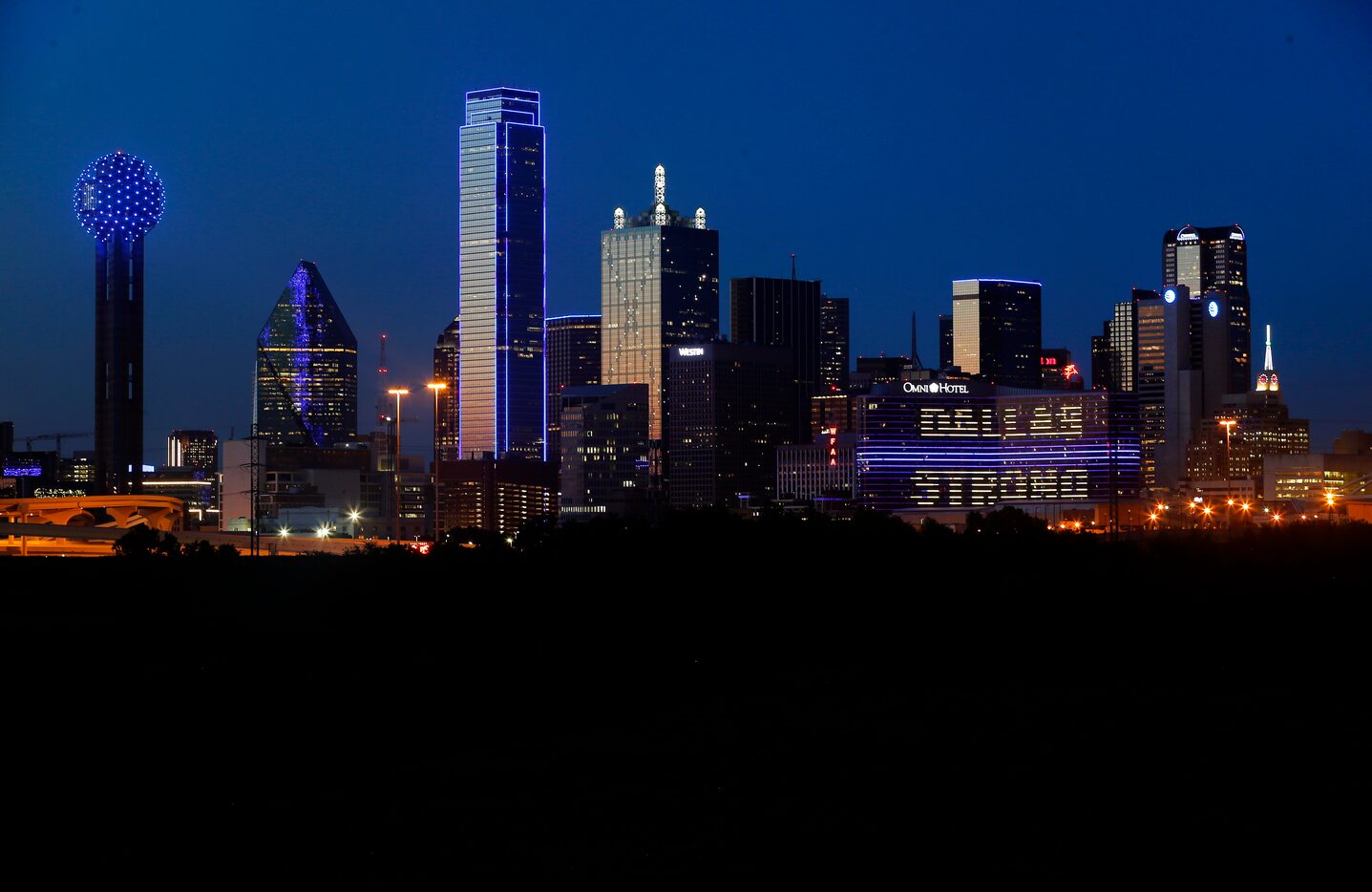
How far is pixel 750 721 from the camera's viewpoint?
50.8 m

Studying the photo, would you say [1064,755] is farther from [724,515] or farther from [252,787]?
[724,515]

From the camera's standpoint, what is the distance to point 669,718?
51.6 m

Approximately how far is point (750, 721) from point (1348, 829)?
2047 cm

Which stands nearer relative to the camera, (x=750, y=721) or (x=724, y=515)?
(x=750, y=721)

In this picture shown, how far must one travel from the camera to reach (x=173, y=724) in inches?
1885

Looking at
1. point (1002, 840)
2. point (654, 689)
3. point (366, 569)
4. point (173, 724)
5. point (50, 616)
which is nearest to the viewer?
point (1002, 840)

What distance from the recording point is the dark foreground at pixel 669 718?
32.9 metres

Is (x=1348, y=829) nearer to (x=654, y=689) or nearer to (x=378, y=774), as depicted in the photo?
(x=378, y=774)

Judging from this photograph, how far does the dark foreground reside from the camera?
108ft

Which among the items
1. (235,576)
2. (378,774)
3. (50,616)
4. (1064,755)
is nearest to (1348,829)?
(1064,755)

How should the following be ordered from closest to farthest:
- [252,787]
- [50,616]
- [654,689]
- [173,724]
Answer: [252,787] → [173,724] → [654,689] → [50,616]

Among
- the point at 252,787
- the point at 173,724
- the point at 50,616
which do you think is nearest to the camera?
the point at 252,787

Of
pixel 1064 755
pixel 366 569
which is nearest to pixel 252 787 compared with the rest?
pixel 1064 755

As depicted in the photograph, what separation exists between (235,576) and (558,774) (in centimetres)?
5987
